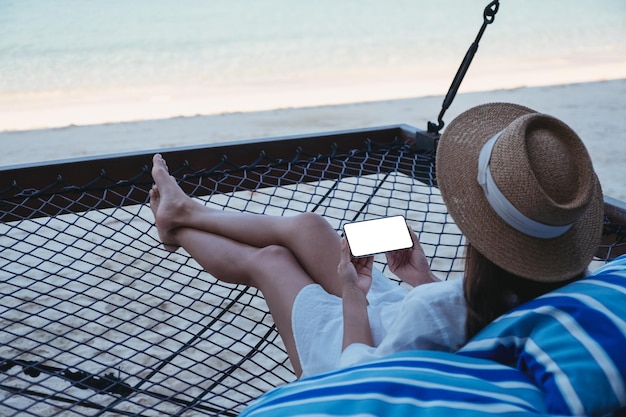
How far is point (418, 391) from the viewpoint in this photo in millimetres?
811

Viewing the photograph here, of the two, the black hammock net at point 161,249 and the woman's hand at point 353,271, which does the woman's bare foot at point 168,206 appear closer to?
the black hammock net at point 161,249

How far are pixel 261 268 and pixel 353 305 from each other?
1.13 ft

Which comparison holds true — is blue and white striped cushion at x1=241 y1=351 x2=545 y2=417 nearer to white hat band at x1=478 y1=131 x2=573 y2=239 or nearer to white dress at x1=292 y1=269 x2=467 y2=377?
white dress at x1=292 y1=269 x2=467 y2=377

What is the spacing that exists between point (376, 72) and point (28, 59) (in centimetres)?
517

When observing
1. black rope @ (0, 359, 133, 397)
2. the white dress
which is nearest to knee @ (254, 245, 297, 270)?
the white dress

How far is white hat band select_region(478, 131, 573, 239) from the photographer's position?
857 mm

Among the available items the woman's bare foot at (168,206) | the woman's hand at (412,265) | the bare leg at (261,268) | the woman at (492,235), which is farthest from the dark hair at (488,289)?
the woman's bare foot at (168,206)

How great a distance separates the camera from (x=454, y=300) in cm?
93

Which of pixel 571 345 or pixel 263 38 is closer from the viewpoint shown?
pixel 571 345

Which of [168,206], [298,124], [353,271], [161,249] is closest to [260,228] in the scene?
[168,206]

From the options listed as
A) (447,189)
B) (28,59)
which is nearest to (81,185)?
(447,189)

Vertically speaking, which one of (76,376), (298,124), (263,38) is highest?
(263,38)

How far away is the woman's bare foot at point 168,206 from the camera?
1.62 metres

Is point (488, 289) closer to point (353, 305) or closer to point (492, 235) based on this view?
point (492, 235)
